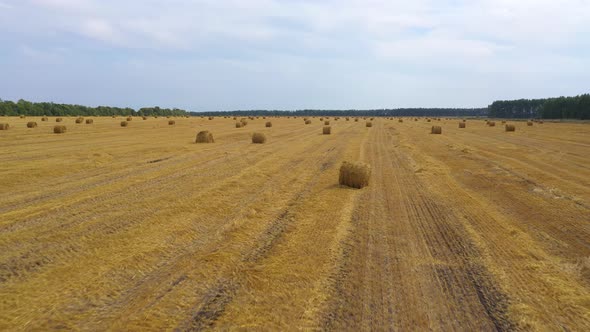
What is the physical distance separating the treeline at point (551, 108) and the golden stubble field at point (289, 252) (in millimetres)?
107679

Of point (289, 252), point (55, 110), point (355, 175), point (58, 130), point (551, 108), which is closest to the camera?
point (289, 252)

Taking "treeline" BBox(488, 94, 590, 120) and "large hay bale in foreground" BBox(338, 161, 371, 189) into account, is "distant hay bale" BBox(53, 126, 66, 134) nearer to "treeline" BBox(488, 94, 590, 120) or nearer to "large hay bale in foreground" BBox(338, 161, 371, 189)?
"large hay bale in foreground" BBox(338, 161, 371, 189)

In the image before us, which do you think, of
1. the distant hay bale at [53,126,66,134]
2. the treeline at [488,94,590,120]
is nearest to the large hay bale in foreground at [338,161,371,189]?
the distant hay bale at [53,126,66,134]

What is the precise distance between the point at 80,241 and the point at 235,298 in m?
3.48

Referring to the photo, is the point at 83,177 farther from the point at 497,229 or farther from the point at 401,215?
the point at 497,229

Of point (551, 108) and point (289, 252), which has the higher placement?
point (551, 108)

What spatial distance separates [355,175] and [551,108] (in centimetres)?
12828

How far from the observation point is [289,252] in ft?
21.4

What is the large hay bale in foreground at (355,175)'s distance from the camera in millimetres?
11703

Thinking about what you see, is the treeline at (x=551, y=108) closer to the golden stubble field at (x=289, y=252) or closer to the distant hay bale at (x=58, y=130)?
the golden stubble field at (x=289, y=252)

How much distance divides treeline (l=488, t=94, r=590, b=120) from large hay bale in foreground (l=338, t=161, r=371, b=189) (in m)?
109

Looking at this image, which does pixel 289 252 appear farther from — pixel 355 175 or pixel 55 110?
pixel 55 110

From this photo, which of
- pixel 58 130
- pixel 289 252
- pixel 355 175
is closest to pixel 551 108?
pixel 58 130

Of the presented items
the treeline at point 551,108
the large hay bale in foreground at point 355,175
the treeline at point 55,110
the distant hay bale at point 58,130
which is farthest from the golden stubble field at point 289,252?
the treeline at point 551,108
